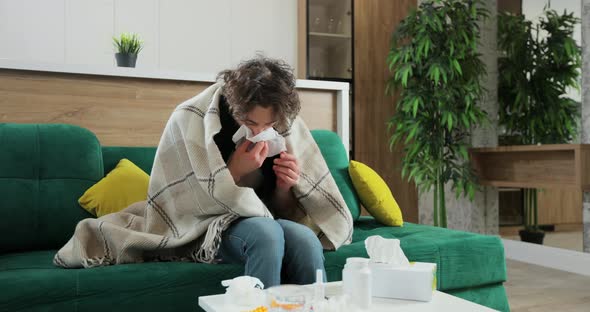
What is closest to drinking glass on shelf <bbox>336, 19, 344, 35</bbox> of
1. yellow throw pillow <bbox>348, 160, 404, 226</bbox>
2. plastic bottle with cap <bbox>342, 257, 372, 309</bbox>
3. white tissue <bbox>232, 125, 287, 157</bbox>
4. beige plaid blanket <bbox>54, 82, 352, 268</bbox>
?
yellow throw pillow <bbox>348, 160, 404, 226</bbox>

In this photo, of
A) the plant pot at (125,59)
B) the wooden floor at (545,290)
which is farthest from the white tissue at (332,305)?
the plant pot at (125,59)

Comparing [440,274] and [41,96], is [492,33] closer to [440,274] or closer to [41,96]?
[440,274]

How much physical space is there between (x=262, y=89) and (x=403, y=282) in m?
0.68

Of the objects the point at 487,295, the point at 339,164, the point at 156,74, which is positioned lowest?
the point at 487,295

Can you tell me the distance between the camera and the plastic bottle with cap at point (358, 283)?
1239 millimetres

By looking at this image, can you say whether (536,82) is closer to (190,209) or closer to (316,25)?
(316,25)

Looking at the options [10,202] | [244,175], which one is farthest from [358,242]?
[10,202]

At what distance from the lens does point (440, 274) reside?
2080mm

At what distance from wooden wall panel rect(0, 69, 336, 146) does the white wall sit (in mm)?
1849

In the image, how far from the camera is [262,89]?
1620mm

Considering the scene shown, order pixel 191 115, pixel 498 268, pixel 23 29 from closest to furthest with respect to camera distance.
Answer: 1. pixel 191 115
2. pixel 498 268
3. pixel 23 29

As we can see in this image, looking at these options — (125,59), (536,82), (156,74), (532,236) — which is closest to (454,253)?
(156,74)

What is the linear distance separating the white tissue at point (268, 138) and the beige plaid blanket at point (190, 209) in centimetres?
8

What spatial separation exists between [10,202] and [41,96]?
0.57 m
